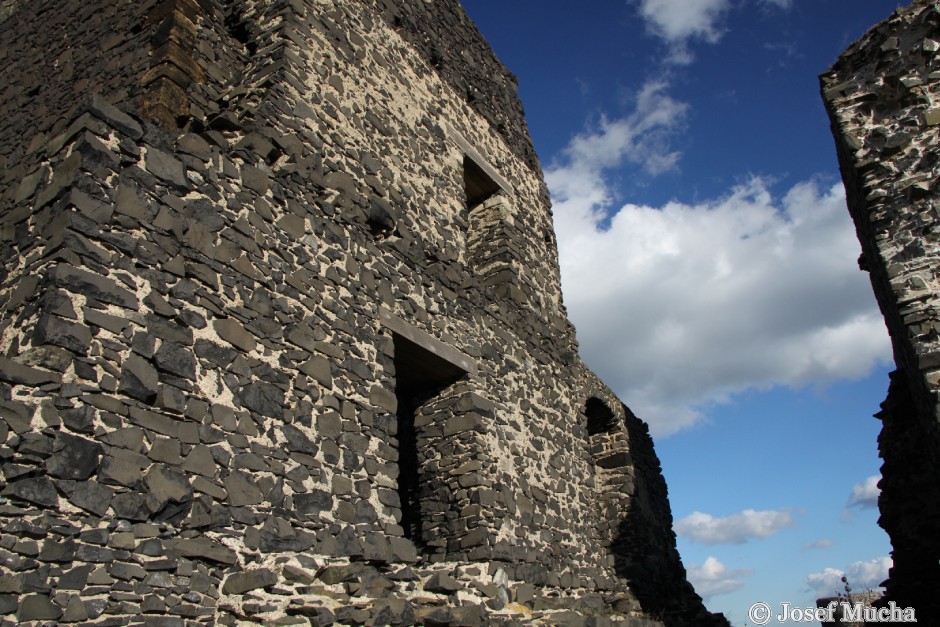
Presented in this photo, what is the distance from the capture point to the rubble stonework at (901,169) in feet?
18.6

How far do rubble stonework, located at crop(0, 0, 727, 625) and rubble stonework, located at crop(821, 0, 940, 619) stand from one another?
3.93 m

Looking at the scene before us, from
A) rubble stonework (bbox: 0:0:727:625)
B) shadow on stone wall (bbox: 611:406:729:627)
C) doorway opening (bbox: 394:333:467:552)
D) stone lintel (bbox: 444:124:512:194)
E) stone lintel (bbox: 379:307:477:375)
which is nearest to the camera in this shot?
rubble stonework (bbox: 0:0:727:625)

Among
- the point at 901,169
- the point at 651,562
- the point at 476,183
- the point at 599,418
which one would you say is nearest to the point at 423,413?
the point at 476,183

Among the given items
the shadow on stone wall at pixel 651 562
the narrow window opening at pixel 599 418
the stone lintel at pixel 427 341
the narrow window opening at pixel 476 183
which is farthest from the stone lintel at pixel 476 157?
the shadow on stone wall at pixel 651 562

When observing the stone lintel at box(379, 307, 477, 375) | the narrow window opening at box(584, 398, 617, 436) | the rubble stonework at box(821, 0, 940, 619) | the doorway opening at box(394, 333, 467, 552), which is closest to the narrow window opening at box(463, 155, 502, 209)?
the stone lintel at box(379, 307, 477, 375)

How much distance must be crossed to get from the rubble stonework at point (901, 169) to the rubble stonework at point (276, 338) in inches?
155

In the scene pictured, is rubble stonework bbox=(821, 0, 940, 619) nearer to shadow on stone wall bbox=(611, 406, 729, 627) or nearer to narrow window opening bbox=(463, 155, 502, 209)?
shadow on stone wall bbox=(611, 406, 729, 627)

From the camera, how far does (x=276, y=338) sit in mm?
5422

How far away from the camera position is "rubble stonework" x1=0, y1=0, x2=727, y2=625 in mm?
3945

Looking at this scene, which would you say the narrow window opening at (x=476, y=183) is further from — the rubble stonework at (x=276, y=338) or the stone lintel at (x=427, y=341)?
the stone lintel at (x=427, y=341)

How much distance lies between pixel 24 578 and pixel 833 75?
7510 millimetres

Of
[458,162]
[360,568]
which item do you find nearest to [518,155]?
[458,162]

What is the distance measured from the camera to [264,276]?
552 centimetres

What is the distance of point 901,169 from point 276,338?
5.54 m
